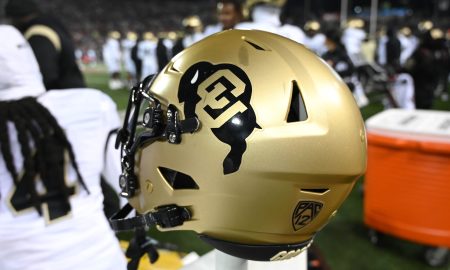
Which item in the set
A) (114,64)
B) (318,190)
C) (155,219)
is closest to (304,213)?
(318,190)

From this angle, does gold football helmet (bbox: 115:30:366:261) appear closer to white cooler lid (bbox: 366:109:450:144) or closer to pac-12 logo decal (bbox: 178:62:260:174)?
pac-12 logo decal (bbox: 178:62:260:174)

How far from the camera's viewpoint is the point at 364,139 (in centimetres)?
81

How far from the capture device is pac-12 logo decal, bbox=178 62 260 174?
2.40ft

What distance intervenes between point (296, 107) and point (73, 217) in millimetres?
722

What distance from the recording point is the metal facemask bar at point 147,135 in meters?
0.79

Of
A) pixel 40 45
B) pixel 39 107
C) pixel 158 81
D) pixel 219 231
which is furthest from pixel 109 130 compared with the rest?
pixel 40 45

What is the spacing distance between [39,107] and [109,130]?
0.21 metres

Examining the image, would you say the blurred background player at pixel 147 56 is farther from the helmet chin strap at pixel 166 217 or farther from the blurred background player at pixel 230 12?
the helmet chin strap at pixel 166 217

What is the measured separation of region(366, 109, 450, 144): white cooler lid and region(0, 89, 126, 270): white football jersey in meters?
1.50

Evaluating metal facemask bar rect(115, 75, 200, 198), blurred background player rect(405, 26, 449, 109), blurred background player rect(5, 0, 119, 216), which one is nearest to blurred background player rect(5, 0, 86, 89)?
blurred background player rect(5, 0, 119, 216)

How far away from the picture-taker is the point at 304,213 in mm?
779

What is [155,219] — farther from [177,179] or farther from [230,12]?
[230,12]

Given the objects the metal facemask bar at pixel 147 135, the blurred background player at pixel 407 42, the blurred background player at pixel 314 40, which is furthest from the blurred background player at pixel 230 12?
the blurred background player at pixel 407 42

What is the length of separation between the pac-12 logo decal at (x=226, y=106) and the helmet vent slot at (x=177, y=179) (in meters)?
0.10
